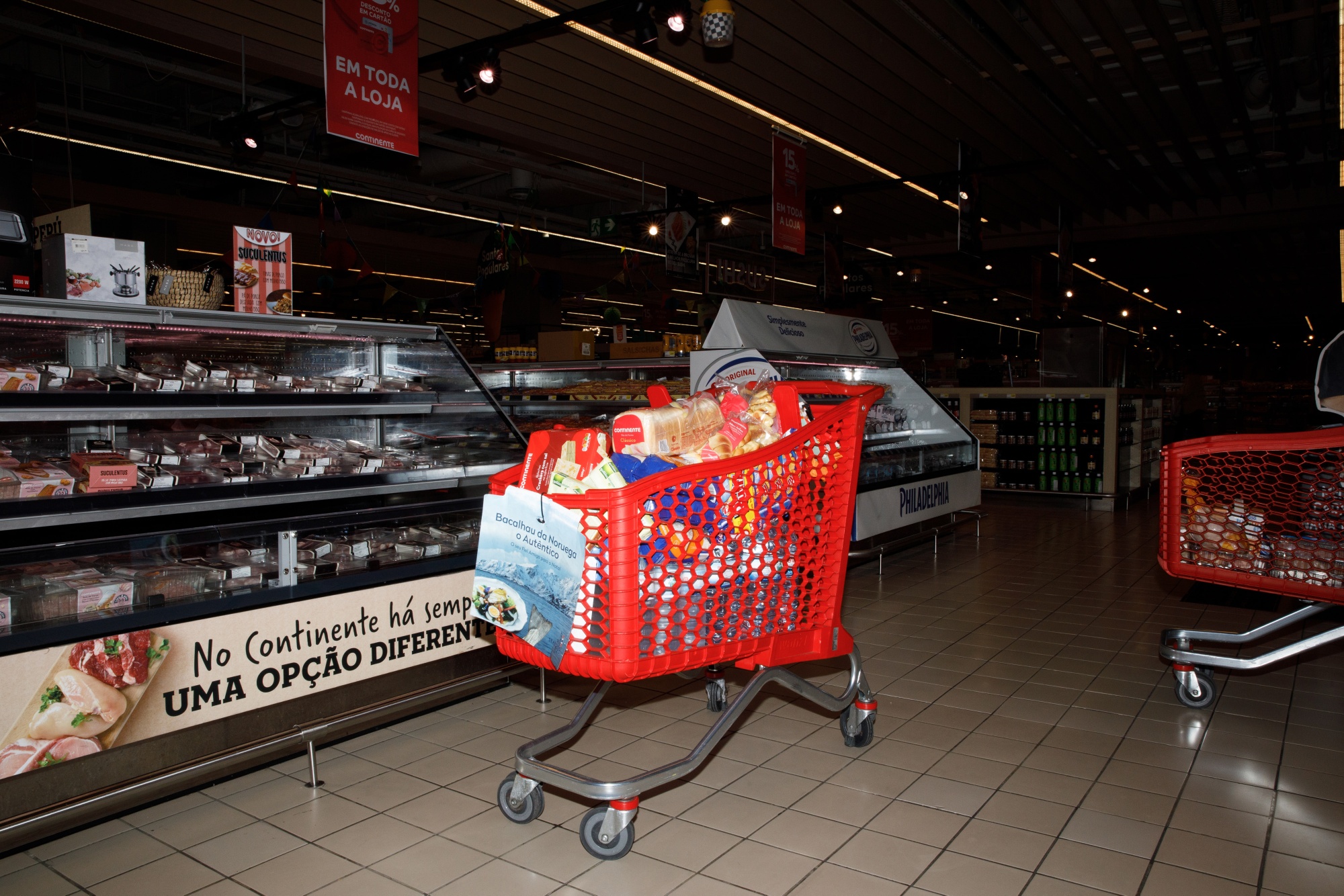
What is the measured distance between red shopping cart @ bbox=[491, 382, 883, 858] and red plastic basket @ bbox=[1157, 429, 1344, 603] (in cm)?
165

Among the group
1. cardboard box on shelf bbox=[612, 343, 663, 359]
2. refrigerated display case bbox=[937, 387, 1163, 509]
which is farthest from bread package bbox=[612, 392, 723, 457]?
refrigerated display case bbox=[937, 387, 1163, 509]

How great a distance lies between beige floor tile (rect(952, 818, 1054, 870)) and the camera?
239cm

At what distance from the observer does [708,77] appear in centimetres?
712

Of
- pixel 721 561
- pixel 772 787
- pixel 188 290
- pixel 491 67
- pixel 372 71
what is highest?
pixel 491 67

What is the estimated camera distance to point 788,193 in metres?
→ 8.48

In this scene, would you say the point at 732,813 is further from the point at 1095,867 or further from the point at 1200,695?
the point at 1200,695

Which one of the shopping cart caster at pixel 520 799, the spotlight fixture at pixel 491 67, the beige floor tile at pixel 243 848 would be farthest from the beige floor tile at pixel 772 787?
the spotlight fixture at pixel 491 67

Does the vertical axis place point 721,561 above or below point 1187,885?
above

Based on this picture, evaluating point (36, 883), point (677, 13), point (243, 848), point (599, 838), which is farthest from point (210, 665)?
point (677, 13)

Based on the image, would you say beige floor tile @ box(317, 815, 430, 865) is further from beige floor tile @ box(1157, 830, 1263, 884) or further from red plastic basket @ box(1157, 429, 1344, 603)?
red plastic basket @ box(1157, 429, 1344, 603)

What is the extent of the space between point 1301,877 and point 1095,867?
54 centimetres

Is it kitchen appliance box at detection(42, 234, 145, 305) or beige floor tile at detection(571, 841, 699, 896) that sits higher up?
kitchen appliance box at detection(42, 234, 145, 305)

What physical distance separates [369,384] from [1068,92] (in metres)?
7.43

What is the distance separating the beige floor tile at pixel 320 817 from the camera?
2.57 meters
